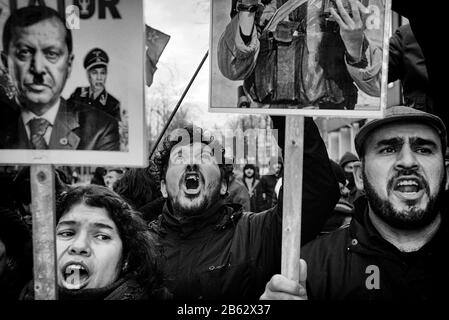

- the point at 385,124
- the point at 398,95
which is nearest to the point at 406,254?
the point at 385,124

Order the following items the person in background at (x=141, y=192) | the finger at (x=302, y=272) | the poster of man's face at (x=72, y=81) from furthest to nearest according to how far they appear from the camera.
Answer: the person in background at (x=141, y=192), the finger at (x=302, y=272), the poster of man's face at (x=72, y=81)

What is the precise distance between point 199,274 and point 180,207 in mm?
341

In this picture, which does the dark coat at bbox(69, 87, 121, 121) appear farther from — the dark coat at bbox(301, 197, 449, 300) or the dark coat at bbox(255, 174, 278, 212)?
the dark coat at bbox(301, 197, 449, 300)

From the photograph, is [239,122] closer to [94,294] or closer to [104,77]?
[104,77]

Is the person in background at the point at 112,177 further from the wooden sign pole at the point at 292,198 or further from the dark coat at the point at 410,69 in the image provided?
the dark coat at the point at 410,69

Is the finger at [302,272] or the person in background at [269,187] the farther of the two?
the person in background at [269,187]

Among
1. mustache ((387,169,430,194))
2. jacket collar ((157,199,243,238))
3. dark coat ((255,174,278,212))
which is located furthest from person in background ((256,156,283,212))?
mustache ((387,169,430,194))

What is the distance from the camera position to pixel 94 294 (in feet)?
8.59

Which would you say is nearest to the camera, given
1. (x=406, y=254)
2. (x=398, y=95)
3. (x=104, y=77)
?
(x=104, y=77)

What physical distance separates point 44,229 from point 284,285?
106 cm

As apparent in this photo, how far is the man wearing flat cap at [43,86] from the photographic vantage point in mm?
2322

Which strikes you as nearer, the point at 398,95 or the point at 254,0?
the point at 254,0

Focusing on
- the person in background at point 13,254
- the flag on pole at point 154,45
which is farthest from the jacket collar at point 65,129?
the person in background at point 13,254

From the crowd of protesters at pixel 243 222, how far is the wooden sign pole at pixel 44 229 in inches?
10.4
